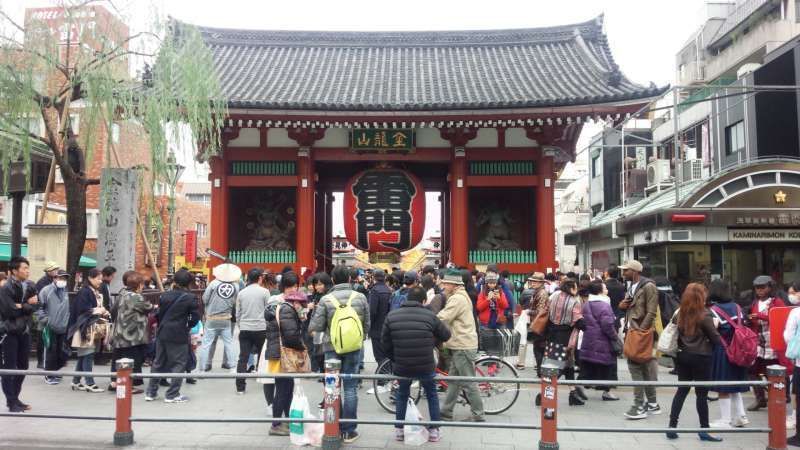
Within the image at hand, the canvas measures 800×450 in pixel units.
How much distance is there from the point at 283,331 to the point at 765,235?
12.7 meters

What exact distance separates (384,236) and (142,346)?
334 inches

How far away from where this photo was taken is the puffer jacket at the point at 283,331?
6.76m

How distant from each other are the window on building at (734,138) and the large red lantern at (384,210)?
17233 mm

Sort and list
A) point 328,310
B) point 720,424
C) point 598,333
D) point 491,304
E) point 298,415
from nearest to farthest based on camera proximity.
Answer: point 298,415 → point 328,310 → point 720,424 → point 598,333 → point 491,304

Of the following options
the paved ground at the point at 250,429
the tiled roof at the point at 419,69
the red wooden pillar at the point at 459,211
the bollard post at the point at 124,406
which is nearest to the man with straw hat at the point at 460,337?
the paved ground at the point at 250,429

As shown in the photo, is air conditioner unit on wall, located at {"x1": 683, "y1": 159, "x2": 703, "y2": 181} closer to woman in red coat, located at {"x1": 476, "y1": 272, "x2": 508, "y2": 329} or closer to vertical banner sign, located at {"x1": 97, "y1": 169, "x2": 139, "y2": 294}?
woman in red coat, located at {"x1": 476, "y1": 272, "x2": 508, "y2": 329}

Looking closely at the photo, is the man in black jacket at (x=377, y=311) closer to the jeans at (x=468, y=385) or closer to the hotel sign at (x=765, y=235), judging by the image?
the jeans at (x=468, y=385)

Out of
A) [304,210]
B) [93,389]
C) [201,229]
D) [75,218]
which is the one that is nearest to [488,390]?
[93,389]

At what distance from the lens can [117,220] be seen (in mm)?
10805

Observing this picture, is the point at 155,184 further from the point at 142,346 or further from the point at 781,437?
the point at 781,437

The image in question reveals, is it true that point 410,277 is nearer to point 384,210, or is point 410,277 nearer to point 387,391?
point 387,391

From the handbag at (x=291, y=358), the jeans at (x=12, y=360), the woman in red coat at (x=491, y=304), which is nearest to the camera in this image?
the handbag at (x=291, y=358)

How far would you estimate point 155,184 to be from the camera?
11.1 meters

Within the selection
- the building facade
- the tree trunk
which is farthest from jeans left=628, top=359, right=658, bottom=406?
the tree trunk
